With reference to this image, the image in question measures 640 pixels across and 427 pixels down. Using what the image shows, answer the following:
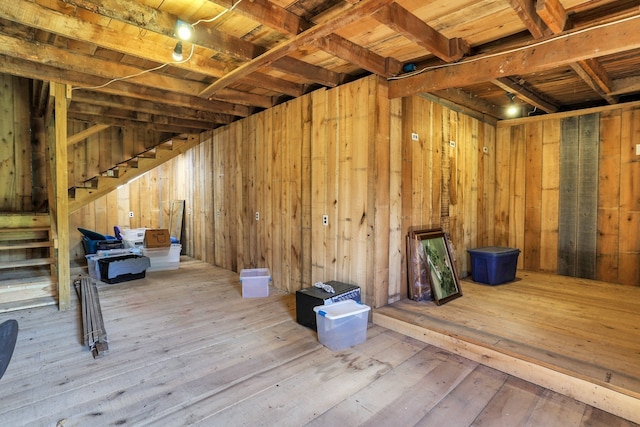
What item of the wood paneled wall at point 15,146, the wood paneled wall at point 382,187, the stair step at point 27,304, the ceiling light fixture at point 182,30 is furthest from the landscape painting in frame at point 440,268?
the wood paneled wall at point 15,146

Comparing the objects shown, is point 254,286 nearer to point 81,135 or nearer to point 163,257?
point 163,257

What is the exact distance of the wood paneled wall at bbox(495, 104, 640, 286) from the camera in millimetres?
4051

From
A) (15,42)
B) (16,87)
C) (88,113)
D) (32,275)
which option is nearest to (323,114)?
(15,42)

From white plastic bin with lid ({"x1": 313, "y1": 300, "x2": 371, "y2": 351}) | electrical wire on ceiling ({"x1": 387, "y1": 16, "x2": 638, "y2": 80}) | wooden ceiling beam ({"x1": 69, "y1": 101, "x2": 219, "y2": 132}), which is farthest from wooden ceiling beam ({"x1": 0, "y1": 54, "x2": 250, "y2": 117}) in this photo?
white plastic bin with lid ({"x1": 313, "y1": 300, "x2": 371, "y2": 351})

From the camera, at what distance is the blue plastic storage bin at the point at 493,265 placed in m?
3.95

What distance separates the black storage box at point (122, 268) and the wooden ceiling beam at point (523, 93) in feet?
16.4

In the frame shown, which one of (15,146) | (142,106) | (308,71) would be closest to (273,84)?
(308,71)

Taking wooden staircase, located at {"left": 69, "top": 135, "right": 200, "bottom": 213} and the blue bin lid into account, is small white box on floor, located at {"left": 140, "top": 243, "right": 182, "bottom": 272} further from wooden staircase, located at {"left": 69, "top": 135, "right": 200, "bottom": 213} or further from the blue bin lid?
the blue bin lid

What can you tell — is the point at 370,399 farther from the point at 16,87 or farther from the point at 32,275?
the point at 16,87

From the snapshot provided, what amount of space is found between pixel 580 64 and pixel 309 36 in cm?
242

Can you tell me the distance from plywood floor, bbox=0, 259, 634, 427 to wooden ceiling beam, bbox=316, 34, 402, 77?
2.33m

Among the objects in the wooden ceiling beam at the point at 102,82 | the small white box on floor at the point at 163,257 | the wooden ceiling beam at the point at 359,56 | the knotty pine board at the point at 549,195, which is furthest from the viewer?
the small white box on floor at the point at 163,257

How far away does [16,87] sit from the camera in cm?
481

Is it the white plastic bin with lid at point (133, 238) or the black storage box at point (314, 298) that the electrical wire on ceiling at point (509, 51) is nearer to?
the black storage box at point (314, 298)
